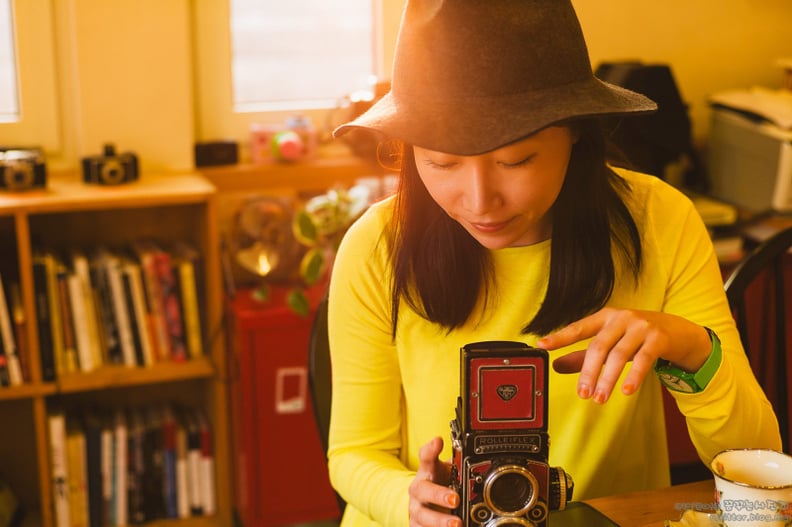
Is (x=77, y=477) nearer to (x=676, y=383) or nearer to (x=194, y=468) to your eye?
(x=194, y=468)

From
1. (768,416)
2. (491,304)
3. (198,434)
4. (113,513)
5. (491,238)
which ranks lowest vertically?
(113,513)

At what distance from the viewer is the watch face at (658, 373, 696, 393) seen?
1133 millimetres

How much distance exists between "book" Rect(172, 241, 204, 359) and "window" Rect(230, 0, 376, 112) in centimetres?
48

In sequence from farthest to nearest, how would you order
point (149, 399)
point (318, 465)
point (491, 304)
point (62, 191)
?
1. point (149, 399)
2. point (318, 465)
3. point (62, 191)
4. point (491, 304)

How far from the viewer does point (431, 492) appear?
990 mm

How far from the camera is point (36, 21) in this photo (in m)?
2.38

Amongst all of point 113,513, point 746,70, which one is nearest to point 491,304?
point 113,513

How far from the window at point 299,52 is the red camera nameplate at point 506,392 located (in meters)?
1.88

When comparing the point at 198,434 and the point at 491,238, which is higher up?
the point at 491,238

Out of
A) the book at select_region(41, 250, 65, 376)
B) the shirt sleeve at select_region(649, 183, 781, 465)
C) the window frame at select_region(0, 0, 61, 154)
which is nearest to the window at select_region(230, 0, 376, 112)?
the window frame at select_region(0, 0, 61, 154)

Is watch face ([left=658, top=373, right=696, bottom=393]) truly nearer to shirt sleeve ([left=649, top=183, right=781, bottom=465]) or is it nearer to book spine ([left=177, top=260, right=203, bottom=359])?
shirt sleeve ([left=649, top=183, right=781, bottom=465])

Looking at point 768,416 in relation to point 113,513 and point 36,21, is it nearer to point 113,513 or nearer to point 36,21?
point 113,513

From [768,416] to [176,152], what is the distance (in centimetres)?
169

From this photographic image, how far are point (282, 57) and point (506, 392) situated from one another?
75.5 inches
